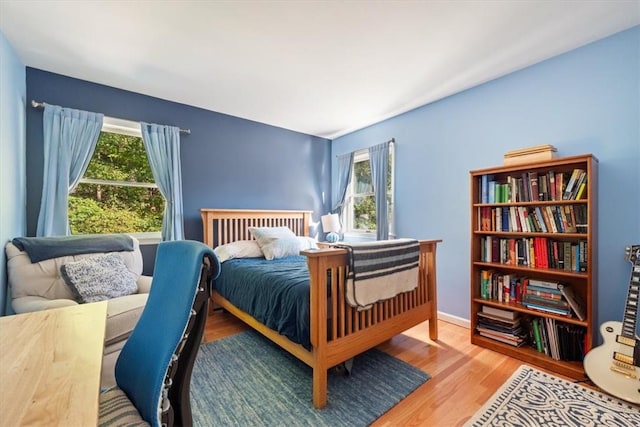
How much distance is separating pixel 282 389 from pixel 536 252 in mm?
2129

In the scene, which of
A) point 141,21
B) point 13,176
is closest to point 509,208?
point 141,21

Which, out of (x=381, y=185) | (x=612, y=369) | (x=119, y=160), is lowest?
(x=612, y=369)

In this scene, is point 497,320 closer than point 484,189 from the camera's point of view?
Yes

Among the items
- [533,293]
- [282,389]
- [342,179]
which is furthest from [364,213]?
[282,389]

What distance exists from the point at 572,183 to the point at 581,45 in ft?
3.54

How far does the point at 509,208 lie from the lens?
2279mm

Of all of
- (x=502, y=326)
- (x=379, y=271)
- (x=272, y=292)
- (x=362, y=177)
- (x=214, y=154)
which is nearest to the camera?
(x=379, y=271)

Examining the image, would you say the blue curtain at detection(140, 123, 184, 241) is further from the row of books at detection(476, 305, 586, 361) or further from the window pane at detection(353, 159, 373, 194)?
the row of books at detection(476, 305, 586, 361)

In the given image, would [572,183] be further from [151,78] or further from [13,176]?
[13,176]

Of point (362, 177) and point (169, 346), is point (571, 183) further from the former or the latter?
point (169, 346)

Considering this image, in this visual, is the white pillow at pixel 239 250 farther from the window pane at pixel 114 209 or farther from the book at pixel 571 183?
the book at pixel 571 183

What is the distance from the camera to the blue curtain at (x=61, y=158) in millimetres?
2379

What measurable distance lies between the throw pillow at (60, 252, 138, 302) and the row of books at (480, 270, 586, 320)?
115 inches

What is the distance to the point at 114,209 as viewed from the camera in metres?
2.89
